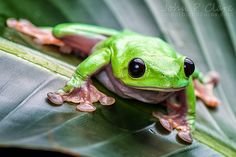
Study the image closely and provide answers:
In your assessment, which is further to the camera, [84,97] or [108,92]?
[108,92]

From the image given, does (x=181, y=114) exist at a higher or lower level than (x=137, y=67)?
lower

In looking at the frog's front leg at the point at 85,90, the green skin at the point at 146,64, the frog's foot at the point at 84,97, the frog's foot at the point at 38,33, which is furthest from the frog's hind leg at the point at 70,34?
the frog's foot at the point at 84,97

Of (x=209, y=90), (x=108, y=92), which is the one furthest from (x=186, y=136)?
(x=209, y=90)

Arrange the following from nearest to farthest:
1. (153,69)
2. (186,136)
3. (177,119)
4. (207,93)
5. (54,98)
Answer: (54,98) → (186,136) → (153,69) → (177,119) → (207,93)

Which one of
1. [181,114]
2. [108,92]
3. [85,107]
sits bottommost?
[181,114]

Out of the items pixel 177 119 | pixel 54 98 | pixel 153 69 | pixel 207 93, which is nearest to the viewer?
pixel 54 98

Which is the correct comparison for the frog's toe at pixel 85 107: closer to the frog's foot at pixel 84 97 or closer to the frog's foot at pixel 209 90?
the frog's foot at pixel 84 97

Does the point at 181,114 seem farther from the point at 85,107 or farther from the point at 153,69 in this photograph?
the point at 85,107

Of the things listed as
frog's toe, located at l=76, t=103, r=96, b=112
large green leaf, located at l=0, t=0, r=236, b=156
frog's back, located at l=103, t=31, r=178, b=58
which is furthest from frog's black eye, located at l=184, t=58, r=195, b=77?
frog's toe, located at l=76, t=103, r=96, b=112
